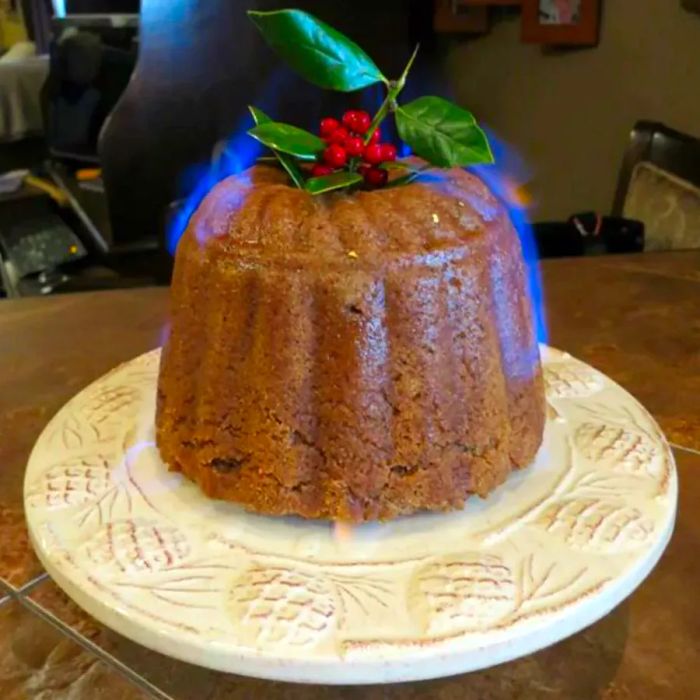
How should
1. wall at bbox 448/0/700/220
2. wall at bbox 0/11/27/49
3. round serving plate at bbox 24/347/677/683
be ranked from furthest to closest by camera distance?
wall at bbox 0/11/27/49 → wall at bbox 448/0/700/220 → round serving plate at bbox 24/347/677/683

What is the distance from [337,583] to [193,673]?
0.52 feet

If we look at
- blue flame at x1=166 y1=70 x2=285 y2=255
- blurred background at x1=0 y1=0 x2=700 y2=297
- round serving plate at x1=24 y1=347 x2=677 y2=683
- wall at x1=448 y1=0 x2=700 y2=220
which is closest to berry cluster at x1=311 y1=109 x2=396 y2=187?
round serving plate at x1=24 y1=347 x2=677 y2=683

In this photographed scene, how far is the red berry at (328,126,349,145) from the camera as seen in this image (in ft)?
2.87

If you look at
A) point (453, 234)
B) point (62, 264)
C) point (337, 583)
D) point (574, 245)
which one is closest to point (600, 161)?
point (574, 245)

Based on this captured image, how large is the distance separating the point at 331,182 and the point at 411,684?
445 millimetres

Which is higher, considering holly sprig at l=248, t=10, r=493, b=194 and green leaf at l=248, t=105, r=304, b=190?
holly sprig at l=248, t=10, r=493, b=194

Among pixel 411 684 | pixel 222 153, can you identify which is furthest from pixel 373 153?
pixel 222 153

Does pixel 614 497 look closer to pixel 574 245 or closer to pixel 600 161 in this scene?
pixel 574 245

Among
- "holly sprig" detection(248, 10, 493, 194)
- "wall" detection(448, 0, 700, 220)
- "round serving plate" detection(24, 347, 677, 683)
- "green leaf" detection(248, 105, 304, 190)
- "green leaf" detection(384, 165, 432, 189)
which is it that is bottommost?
"wall" detection(448, 0, 700, 220)

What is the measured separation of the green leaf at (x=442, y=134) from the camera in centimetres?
83

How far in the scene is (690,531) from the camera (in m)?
0.98

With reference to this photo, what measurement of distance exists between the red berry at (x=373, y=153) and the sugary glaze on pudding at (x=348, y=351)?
0.12 feet

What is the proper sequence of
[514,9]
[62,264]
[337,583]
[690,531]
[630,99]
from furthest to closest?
[62,264]
[514,9]
[630,99]
[690,531]
[337,583]

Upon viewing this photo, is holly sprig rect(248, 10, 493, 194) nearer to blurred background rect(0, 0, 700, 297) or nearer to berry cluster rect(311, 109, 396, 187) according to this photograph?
berry cluster rect(311, 109, 396, 187)
